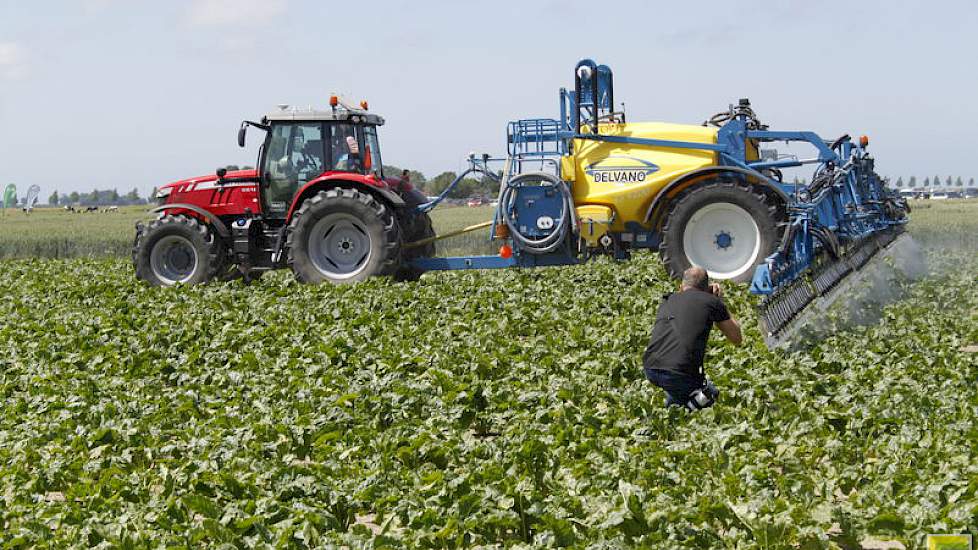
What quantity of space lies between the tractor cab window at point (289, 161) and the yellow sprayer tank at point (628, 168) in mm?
3442

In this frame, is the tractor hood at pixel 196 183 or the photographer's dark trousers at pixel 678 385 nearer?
the photographer's dark trousers at pixel 678 385

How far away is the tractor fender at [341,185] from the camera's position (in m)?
14.0

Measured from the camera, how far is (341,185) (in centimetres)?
1410

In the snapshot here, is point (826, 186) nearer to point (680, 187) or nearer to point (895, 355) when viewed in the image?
point (680, 187)

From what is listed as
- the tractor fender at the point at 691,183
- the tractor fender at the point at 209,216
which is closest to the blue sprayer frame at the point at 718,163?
the tractor fender at the point at 691,183

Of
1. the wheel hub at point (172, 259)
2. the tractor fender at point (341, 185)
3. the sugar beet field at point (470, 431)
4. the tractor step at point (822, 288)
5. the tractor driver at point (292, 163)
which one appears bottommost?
the sugar beet field at point (470, 431)

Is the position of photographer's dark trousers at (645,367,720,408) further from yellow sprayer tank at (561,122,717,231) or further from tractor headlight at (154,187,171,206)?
tractor headlight at (154,187,171,206)

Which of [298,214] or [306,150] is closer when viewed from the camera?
[298,214]

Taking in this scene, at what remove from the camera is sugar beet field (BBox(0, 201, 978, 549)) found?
5371mm

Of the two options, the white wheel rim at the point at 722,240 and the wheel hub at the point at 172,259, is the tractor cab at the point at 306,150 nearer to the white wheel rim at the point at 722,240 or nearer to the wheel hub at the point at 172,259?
the wheel hub at the point at 172,259

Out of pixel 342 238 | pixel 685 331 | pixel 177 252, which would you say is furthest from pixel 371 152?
pixel 685 331

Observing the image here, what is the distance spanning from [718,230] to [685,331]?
5653 mm

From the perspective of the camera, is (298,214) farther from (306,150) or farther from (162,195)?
(162,195)

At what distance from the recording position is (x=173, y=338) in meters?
11.1
